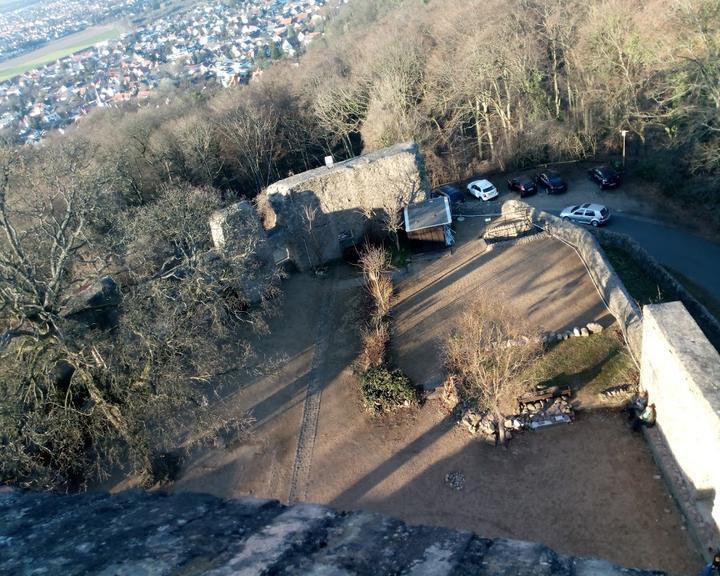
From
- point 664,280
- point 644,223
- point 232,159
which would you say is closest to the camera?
point 664,280

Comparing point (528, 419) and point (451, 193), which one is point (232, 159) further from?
point (528, 419)

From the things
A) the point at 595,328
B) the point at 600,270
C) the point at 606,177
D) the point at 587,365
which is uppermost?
the point at 606,177

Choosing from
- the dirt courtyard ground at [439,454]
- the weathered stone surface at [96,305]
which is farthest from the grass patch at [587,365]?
the weathered stone surface at [96,305]

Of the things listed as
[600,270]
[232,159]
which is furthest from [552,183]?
[232,159]

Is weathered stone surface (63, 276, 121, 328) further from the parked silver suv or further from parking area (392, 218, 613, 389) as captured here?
the parked silver suv

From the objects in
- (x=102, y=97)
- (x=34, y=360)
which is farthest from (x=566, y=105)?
(x=102, y=97)

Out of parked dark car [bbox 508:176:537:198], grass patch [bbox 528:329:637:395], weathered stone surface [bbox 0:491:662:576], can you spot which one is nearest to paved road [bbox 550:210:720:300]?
parked dark car [bbox 508:176:537:198]
